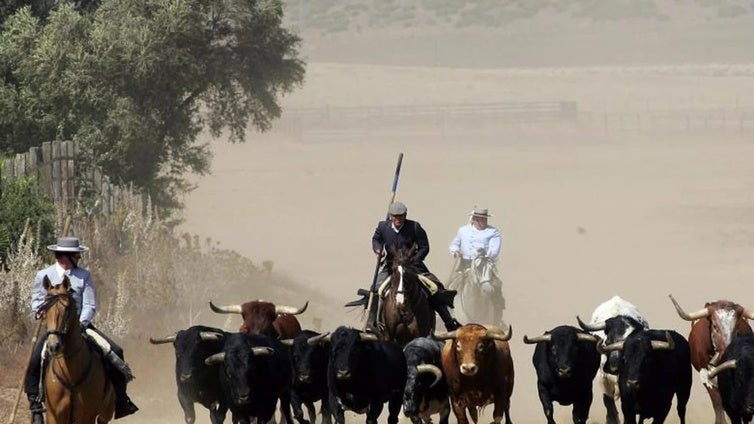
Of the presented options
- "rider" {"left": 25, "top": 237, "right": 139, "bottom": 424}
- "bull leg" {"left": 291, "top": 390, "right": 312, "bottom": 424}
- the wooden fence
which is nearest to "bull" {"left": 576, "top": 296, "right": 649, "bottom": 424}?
"bull leg" {"left": 291, "top": 390, "right": 312, "bottom": 424}

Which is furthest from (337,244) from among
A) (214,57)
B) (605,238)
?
(214,57)

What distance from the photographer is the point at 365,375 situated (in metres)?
17.8

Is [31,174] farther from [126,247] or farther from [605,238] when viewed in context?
[605,238]

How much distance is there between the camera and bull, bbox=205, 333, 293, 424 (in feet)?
56.1

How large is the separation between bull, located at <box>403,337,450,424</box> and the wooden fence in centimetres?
818

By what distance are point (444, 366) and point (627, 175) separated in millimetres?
42981

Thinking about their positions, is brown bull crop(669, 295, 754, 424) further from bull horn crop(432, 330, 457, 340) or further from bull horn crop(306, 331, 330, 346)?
bull horn crop(306, 331, 330, 346)

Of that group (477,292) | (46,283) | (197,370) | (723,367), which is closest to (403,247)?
(197,370)

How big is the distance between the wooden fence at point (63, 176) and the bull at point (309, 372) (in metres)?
7.49

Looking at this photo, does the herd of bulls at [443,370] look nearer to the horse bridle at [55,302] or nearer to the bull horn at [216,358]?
the bull horn at [216,358]

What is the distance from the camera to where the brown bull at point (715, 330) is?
18.5 m

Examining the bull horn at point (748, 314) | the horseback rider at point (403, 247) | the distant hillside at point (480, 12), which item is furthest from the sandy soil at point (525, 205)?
the distant hillside at point (480, 12)

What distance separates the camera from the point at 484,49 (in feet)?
362

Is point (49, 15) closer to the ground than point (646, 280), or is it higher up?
higher up
